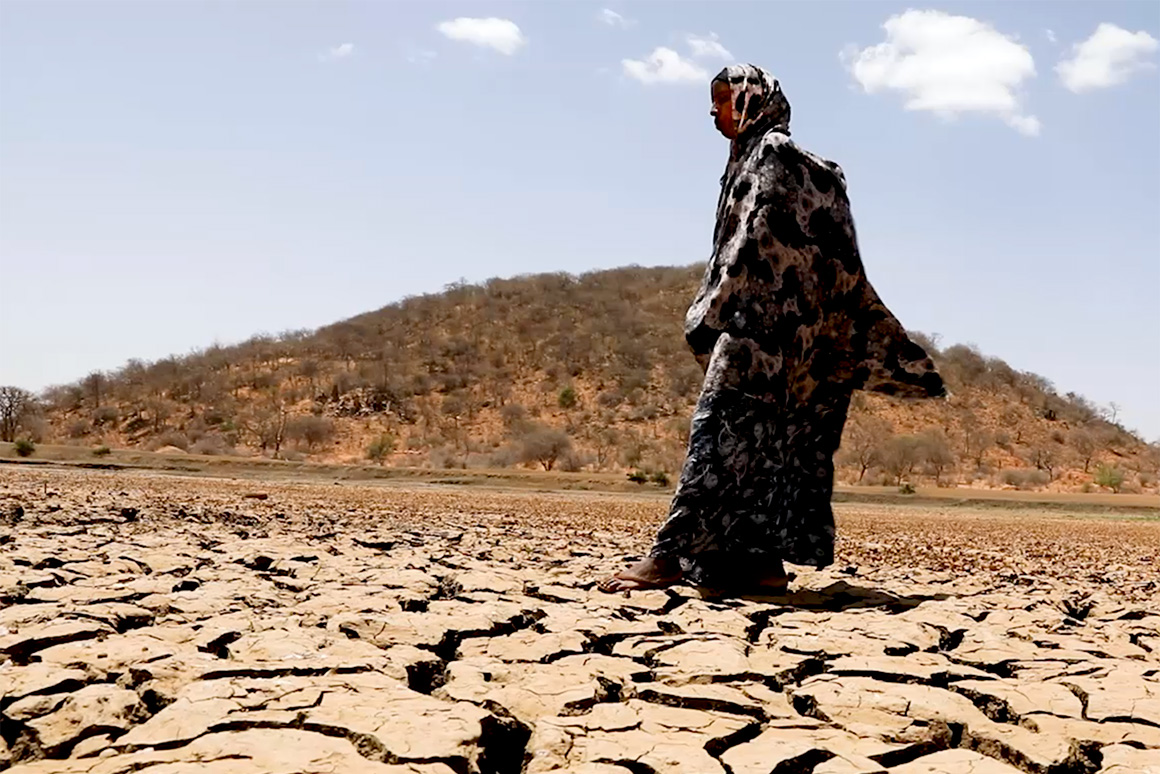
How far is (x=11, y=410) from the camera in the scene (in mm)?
29797

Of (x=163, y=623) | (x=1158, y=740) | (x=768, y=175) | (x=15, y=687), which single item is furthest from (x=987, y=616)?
(x=15, y=687)

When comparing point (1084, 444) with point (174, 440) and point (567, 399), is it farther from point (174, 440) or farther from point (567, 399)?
point (174, 440)

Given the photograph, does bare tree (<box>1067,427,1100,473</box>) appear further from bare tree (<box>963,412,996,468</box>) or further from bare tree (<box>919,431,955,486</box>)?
bare tree (<box>919,431,955,486</box>)

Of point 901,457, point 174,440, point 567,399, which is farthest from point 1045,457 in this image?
point 174,440

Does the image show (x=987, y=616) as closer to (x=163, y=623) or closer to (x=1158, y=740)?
(x=1158, y=740)

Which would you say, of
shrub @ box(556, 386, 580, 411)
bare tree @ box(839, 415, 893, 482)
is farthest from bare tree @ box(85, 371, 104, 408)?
bare tree @ box(839, 415, 893, 482)

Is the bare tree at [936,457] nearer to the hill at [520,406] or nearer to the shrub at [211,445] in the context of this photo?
the hill at [520,406]

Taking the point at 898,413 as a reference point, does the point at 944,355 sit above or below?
above

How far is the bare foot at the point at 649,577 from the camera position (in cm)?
334

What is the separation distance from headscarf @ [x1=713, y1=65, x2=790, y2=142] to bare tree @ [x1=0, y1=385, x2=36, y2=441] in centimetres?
3013

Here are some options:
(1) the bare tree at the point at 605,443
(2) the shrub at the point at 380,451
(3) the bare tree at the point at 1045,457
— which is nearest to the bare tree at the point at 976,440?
(3) the bare tree at the point at 1045,457

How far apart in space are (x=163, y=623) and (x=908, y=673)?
6.00 feet

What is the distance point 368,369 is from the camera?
37.8 metres

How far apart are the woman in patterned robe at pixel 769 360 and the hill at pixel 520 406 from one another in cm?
2257
